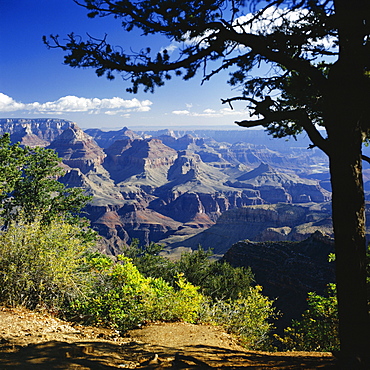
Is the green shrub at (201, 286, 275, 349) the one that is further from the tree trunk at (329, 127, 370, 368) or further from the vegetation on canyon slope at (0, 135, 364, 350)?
the tree trunk at (329, 127, 370, 368)

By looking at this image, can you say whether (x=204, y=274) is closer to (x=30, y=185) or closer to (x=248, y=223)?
(x=30, y=185)

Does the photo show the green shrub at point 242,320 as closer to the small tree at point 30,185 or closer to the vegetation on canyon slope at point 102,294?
the vegetation on canyon slope at point 102,294

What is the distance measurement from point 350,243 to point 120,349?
5254 millimetres

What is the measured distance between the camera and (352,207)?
15.1 feet

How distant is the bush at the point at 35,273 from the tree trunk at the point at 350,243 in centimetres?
772

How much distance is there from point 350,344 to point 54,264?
8270 mm

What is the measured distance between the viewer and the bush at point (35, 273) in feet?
28.4

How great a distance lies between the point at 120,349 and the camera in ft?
20.1

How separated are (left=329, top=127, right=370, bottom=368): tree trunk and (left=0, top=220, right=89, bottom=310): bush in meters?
7.72

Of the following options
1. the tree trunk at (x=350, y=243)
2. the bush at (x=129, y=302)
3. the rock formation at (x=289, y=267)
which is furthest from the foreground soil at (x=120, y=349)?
the rock formation at (x=289, y=267)

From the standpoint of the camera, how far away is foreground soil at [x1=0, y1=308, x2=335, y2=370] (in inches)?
199

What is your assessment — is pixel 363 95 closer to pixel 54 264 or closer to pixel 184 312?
pixel 184 312

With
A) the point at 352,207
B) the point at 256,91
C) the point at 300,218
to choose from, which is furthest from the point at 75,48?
the point at 300,218

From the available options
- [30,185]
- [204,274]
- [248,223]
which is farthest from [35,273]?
[248,223]
